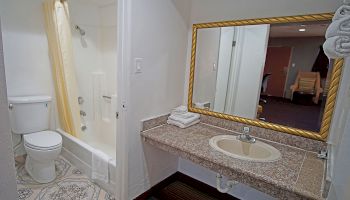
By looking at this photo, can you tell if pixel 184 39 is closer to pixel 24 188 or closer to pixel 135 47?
pixel 135 47

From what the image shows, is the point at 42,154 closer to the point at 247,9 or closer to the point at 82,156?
the point at 82,156

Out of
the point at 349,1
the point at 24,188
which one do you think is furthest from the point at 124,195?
the point at 349,1

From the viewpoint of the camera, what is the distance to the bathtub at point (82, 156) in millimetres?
1796

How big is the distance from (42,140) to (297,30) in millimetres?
2496

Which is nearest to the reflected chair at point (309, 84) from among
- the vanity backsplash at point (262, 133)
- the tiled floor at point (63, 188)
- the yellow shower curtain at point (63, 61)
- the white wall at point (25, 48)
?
the vanity backsplash at point (262, 133)

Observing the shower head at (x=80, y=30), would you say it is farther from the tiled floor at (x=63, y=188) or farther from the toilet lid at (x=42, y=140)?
the tiled floor at (x=63, y=188)

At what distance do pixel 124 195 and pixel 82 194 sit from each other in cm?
48

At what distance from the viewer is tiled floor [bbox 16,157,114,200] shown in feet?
5.80

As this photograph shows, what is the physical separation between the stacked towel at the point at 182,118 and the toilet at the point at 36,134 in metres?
1.18

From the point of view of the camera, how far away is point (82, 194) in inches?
71.6

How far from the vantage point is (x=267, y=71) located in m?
1.57

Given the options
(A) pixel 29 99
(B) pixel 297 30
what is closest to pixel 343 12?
(B) pixel 297 30

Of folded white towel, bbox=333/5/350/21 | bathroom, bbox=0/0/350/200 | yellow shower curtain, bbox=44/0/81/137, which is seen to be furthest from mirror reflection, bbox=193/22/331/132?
yellow shower curtain, bbox=44/0/81/137

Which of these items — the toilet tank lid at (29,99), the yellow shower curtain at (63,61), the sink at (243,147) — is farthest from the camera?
the yellow shower curtain at (63,61)
